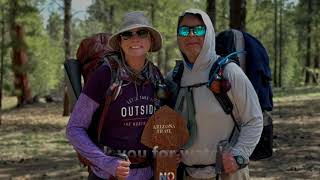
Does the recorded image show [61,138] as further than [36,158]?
Yes

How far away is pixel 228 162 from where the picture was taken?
2945 millimetres

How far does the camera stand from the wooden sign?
9.66ft

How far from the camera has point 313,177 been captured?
729cm

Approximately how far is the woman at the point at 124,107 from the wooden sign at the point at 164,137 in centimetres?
8

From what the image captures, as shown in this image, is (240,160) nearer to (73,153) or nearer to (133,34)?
(133,34)

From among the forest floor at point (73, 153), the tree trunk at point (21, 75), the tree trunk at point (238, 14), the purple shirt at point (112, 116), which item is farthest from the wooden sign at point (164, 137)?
the tree trunk at point (21, 75)

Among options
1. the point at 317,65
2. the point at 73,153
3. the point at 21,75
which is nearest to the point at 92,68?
the point at 73,153

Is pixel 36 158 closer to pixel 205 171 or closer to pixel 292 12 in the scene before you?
pixel 205 171

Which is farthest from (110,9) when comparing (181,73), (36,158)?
(181,73)

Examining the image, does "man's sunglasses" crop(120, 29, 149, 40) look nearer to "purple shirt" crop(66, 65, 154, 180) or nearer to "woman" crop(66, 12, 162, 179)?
"woman" crop(66, 12, 162, 179)

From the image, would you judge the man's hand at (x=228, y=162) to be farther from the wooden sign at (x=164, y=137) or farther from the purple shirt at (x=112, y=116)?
the purple shirt at (x=112, y=116)

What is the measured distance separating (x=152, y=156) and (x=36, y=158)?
24.9ft

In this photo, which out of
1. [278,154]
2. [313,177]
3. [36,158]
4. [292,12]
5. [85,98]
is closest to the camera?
[85,98]

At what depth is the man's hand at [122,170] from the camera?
286 cm
